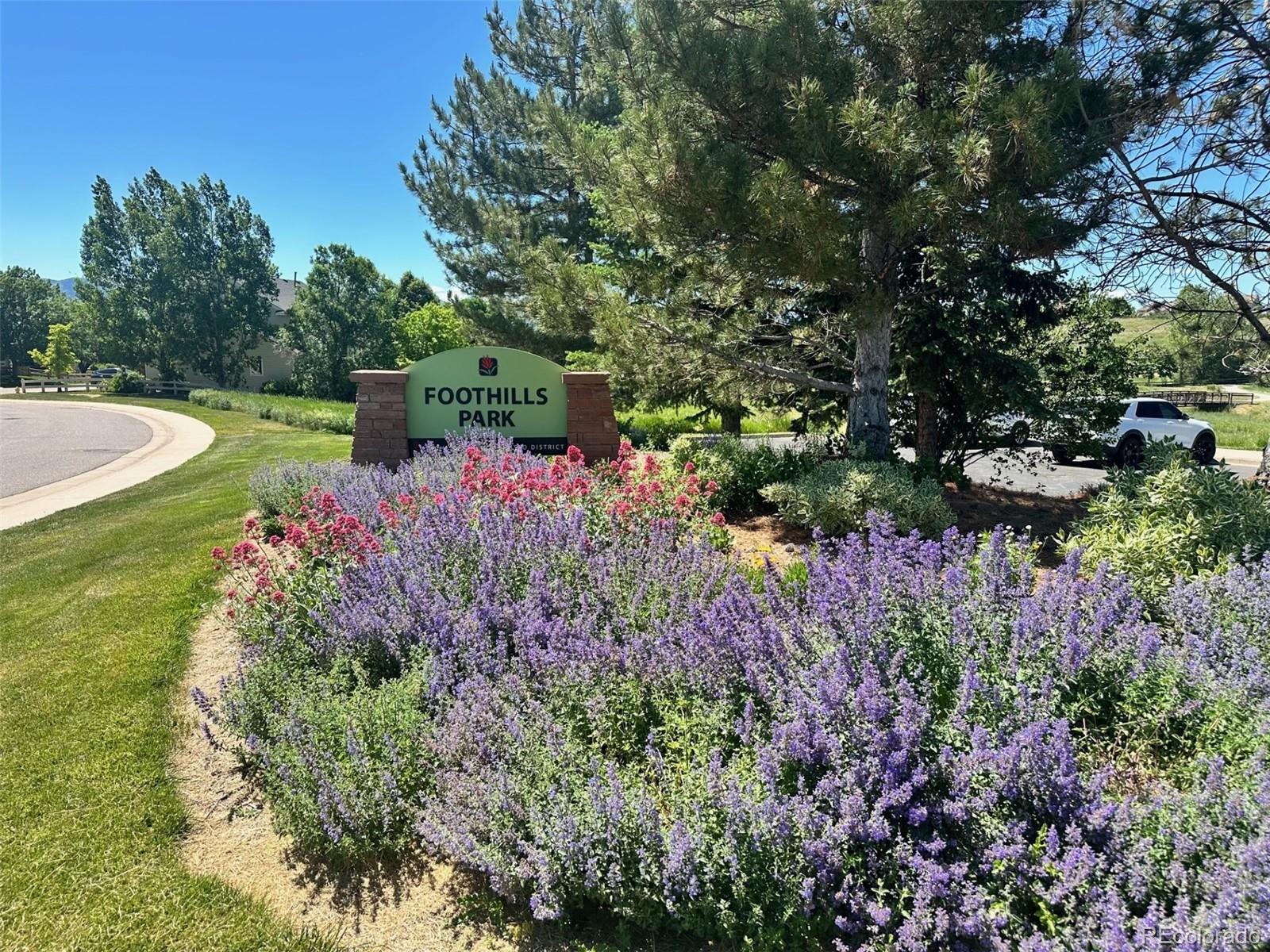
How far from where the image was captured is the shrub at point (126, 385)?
129 feet

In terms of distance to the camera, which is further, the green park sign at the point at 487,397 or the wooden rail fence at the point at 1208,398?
the wooden rail fence at the point at 1208,398

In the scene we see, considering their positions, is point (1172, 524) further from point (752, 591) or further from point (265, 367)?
point (265, 367)

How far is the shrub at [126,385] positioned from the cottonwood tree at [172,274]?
1135 millimetres

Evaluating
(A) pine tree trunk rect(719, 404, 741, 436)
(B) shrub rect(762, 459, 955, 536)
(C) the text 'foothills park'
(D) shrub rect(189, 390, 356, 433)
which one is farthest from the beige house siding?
(B) shrub rect(762, 459, 955, 536)

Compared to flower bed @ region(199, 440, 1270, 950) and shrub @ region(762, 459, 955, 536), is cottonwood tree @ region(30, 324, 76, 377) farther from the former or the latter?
shrub @ region(762, 459, 955, 536)

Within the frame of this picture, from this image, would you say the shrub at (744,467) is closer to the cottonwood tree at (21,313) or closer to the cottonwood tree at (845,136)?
the cottonwood tree at (845,136)

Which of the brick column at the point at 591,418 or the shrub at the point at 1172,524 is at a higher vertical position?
the brick column at the point at 591,418

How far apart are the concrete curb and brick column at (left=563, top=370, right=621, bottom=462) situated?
6.98 meters

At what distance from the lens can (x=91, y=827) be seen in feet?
A: 7.93

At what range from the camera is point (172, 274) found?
124 feet

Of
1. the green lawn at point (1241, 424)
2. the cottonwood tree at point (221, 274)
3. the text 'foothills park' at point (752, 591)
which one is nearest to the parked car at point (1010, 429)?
the text 'foothills park' at point (752, 591)

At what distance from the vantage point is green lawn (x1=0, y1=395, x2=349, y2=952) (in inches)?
79.8

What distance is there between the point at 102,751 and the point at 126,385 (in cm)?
4779

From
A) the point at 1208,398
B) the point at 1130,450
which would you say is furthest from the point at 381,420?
the point at 1208,398
